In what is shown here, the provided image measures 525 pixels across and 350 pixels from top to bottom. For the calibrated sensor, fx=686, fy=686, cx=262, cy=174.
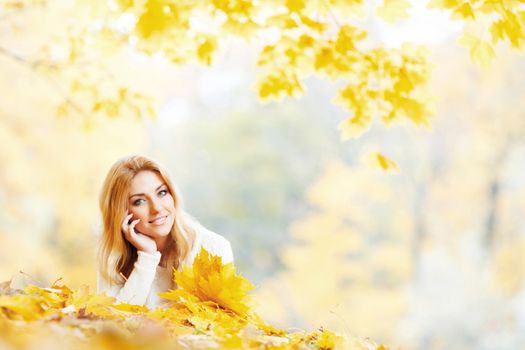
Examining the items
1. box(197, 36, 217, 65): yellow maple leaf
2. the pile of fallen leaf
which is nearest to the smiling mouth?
the pile of fallen leaf

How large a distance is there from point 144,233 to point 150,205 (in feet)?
0.30

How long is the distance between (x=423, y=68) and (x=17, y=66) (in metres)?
7.47

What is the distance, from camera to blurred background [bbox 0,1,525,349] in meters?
9.09

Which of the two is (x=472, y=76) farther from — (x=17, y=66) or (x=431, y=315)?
(x=17, y=66)

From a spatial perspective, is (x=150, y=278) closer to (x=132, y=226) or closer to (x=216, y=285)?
(x=132, y=226)

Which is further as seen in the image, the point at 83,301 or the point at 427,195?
the point at 427,195

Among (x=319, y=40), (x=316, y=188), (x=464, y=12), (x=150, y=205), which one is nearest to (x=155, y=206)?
(x=150, y=205)

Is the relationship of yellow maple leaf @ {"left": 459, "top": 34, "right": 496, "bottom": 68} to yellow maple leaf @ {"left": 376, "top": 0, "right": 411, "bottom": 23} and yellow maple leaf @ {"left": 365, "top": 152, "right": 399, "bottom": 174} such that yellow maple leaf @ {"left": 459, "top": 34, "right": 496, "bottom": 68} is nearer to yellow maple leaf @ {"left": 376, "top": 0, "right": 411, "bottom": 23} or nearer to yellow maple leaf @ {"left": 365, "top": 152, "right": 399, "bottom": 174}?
yellow maple leaf @ {"left": 376, "top": 0, "right": 411, "bottom": 23}

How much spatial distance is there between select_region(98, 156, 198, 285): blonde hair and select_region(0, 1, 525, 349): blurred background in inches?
269

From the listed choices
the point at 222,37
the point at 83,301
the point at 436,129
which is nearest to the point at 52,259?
the point at 436,129

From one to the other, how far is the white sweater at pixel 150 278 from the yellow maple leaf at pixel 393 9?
80cm

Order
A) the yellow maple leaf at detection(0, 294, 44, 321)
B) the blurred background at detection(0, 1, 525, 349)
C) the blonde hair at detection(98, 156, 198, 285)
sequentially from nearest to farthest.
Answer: the yellow maple leaf at detection(0, 294, 44, 321) → the blonde hair at detection(98, 156, 198, 285) → the blurred background at detection(0, 1, 525, 349)

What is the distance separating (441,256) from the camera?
33.4 ft

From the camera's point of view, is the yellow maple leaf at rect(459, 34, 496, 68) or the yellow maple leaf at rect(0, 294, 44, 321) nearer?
the yellow maple leaf at rect(0, 294, 44, 321)
